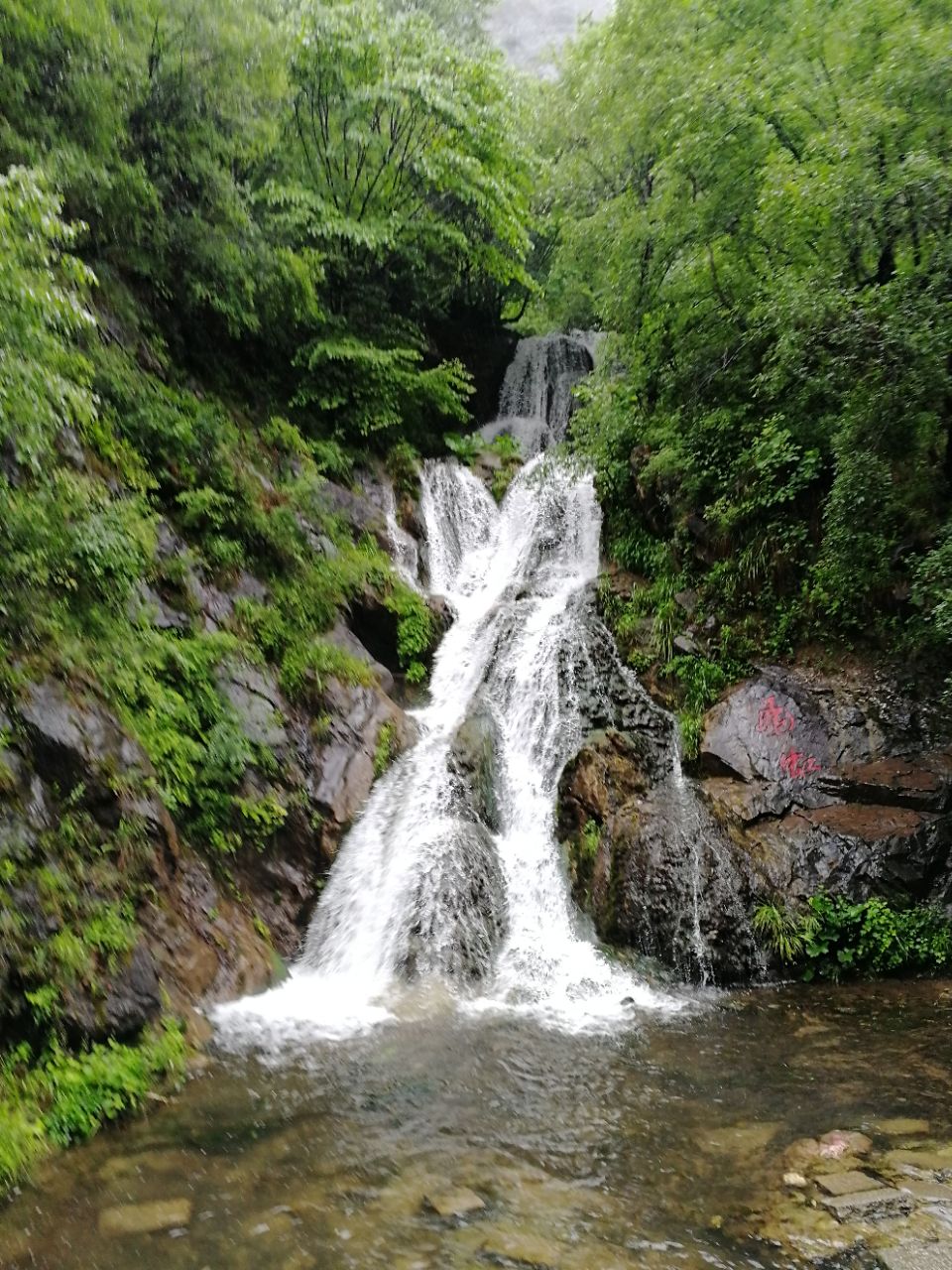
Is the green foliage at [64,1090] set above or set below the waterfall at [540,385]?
below

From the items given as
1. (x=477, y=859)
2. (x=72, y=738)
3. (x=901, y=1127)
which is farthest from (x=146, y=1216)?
(x=477, y=859)

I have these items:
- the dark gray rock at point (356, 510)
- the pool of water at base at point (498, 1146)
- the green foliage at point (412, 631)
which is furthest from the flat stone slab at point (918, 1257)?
the dark gray rock at point (356, 510)

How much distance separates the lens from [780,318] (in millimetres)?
9414

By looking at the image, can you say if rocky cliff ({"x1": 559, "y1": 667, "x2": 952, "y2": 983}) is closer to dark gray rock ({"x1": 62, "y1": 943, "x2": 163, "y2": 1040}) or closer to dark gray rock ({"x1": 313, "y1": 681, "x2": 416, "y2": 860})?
dark gray rock ({"x1": 313, "y1": 681, "x2": 416, "y2": 860})

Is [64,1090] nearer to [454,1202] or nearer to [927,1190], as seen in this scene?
[454,1202]

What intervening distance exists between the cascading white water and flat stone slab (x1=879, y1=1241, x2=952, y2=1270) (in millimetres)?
3424

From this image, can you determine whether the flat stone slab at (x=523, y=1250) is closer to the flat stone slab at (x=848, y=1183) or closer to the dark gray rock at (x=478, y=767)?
the flat stone slab at (x=848, y=1183)

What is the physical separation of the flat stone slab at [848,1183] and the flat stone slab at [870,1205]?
35 millimetres

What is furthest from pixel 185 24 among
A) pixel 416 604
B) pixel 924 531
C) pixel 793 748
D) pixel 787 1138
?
pixel 787 1138

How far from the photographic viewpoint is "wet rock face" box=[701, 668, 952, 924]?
804cm

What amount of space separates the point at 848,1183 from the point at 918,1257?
68 centimetres

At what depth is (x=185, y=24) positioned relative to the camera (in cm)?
954

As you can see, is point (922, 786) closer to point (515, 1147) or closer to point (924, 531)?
point (924, 531)

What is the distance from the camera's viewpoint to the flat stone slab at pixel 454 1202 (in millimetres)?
3889
